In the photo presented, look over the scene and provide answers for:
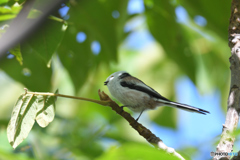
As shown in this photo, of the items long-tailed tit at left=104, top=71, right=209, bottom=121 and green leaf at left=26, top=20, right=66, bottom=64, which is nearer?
green leaf at left=26, top=20, right=66, bottom=64

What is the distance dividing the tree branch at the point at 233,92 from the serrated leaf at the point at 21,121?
1.40 m

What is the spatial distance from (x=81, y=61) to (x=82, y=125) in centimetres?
183

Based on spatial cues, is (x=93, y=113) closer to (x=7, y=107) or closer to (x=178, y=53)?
(x=7, y=107)

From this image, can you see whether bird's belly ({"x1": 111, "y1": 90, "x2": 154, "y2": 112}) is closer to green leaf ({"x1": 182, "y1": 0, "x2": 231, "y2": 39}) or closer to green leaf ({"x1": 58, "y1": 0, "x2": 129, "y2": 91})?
green leaf ({"x1": 58, "y1": 0, "x2": 129, "y2": 91})

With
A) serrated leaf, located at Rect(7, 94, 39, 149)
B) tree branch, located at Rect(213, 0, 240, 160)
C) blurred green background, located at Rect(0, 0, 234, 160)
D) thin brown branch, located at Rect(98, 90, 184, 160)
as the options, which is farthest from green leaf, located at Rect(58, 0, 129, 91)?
tree branch, located at Rect(213, 0, 240, 160)

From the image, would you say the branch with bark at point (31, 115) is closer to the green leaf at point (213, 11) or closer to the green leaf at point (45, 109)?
the green leaf at point (45, 109)

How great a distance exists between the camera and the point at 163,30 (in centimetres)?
380

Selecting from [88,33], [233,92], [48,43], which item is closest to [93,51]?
[88,33]

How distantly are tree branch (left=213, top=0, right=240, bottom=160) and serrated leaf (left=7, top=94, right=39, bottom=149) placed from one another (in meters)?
1.40

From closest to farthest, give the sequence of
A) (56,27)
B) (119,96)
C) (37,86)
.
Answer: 1. (56,27)
2. (37,86)
3. (119,96)

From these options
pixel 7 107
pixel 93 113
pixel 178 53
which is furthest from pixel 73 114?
pixel 178 53

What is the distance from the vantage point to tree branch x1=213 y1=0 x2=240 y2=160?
1700 millimetres

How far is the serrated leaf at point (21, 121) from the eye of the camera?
2168 millimetres

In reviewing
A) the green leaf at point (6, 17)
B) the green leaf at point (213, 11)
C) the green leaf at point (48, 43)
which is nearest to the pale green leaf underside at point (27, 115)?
the green leaf at point (48, 43)
